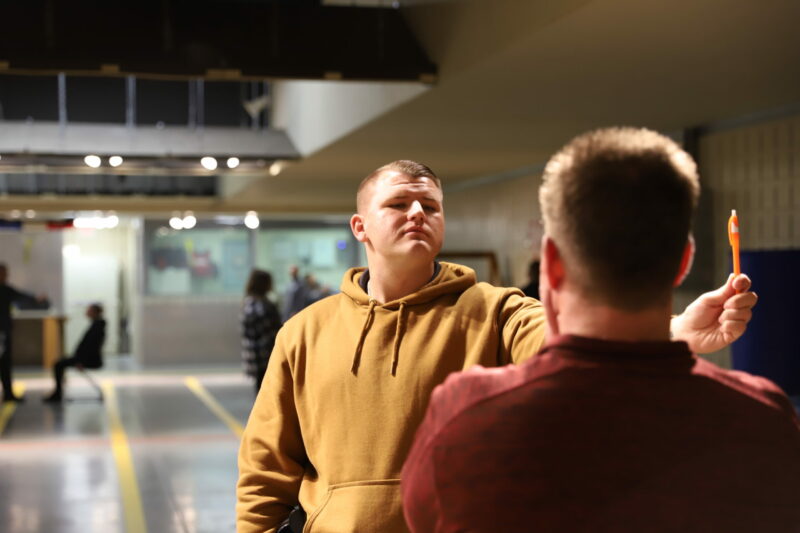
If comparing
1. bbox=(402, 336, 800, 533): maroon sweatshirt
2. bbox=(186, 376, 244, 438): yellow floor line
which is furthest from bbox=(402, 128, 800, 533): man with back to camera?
bbox=(186, 376, 244, 438): yellow floor line

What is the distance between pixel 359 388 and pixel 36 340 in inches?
695

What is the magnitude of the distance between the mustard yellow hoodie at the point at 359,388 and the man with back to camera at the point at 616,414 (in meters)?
0.88

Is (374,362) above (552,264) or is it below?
below

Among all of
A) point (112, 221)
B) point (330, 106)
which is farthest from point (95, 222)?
point (330, 106)

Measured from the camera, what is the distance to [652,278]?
1216mm

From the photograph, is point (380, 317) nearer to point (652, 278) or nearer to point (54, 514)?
point (652, 278)

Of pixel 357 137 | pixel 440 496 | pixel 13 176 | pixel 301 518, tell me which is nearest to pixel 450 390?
pixel 440 496

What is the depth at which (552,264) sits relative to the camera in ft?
4.17

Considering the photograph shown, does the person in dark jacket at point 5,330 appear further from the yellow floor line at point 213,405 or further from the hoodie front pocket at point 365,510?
the hoodie front pocket at point 365,510

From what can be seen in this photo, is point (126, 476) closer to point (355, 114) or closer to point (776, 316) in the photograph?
point (355, 114)

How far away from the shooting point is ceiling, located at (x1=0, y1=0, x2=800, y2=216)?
496cm

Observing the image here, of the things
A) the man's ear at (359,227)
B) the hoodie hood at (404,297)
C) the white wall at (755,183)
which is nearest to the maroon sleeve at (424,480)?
the hoodie hood at (404,297)

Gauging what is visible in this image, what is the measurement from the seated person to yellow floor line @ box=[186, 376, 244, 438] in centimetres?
147

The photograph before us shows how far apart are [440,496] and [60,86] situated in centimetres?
1380
